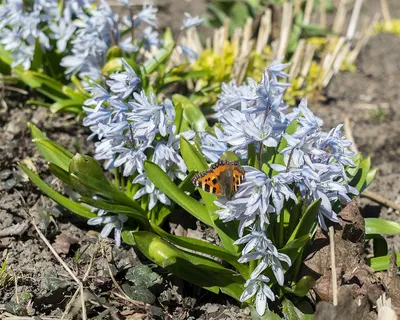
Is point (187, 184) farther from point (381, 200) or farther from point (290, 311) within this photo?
point (381, 200)

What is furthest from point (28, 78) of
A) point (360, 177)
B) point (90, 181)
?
point (360, 177)

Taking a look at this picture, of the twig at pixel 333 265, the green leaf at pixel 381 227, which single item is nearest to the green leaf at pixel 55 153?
the twig at pixel 333 265

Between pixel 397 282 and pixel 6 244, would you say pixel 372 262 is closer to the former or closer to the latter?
pixel 397 282

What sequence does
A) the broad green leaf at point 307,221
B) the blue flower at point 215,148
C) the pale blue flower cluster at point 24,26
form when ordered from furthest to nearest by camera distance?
1. the pale blue flower cluster at point 24,26
2. the blue flower at point 215,148
3. the broad green leaf at point 307,221

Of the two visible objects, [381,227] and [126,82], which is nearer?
[126,82]

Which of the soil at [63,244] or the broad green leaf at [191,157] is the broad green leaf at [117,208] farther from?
the broad green leaf at [191,157]

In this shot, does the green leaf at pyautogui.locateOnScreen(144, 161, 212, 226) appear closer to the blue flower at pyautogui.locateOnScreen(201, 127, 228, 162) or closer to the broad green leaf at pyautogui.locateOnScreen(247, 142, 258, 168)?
the blue flower at pyautogui.locateOnScreen(201, 127, 228, 162)
